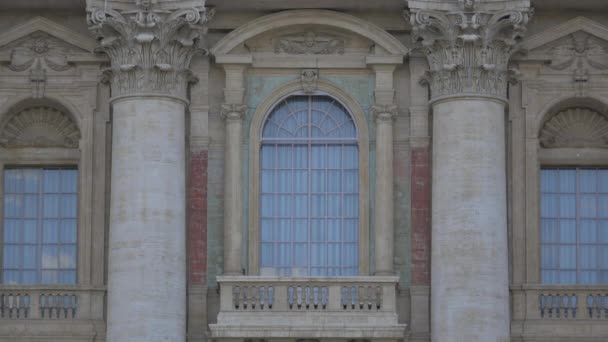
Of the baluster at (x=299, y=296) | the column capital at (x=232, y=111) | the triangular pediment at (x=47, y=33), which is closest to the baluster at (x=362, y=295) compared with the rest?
the baluster at (x=299, y=296)

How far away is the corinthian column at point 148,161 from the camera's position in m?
49.7

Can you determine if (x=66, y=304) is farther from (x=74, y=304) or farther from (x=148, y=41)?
(x=148, y=41)

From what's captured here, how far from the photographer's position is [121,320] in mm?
49625

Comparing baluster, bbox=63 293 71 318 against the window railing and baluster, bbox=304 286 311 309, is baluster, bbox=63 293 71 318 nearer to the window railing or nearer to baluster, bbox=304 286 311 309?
the window railing

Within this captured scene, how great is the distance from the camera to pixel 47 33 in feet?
173

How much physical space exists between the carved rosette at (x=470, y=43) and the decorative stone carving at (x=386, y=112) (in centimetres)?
119

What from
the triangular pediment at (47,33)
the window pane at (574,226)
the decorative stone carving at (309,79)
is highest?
the triangular pediment at (47,33)

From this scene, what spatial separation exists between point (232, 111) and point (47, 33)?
190 inches

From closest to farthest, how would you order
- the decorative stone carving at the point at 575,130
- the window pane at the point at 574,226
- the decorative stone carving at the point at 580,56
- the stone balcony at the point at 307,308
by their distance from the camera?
the stone balcony at the point at 307,308, the window pane at the point at 574,226, the decorative stone carving at the point at 580,56, the decorative stone carving at the point at 575,130

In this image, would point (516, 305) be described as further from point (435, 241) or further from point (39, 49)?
point (39, 49)

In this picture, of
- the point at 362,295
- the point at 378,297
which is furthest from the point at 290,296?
the point at 378,297

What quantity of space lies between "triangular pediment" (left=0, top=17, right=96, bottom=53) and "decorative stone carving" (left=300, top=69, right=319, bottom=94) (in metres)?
5.04

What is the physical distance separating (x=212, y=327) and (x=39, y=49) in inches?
322

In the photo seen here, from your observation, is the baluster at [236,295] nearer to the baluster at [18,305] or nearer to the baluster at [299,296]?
the baluster at [299,296]
